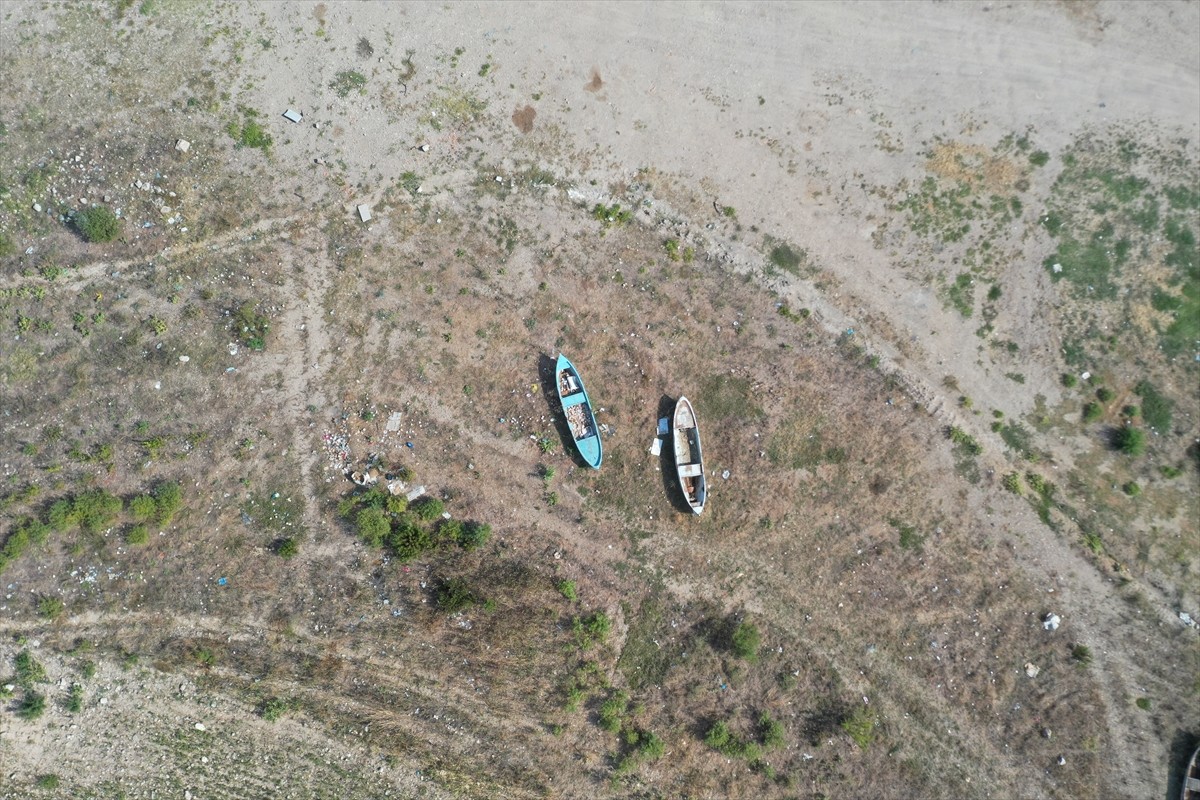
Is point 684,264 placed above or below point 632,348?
above

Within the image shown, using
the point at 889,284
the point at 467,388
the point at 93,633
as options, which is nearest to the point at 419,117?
the point at 467,388

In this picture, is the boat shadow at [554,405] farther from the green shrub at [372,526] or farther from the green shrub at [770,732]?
the green shrub at [770,732]

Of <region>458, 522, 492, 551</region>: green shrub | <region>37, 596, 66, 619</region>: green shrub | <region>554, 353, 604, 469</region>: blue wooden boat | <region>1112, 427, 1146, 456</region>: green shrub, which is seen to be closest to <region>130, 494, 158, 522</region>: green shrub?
<region>37, 596, 66, 619</region>: green shrub

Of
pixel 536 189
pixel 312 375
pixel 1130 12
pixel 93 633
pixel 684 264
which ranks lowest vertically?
pixel 93 633

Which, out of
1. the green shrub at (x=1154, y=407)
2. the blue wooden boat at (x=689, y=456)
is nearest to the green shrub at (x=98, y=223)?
the blue wooden boat at (x=689, y=456)

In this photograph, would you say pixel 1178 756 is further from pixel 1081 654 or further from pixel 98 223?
pixel 98 223

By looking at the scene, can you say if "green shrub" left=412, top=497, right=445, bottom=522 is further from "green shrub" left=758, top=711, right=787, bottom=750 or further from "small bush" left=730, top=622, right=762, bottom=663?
"green shrub" left=758, top=711, right=787, bottom=750

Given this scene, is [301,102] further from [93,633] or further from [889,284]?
[889,284]
